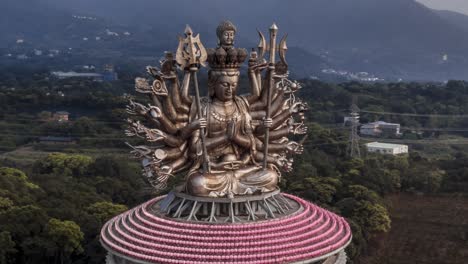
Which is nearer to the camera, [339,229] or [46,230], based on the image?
[339,229]

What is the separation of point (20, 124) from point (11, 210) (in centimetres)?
3897

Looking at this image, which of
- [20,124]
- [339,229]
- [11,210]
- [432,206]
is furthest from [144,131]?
[20,124]

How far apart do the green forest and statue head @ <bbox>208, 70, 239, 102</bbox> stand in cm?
200

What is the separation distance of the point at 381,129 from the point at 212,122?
193ft

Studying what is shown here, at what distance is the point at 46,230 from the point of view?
25109 millimetres

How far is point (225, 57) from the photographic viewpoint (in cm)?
1261

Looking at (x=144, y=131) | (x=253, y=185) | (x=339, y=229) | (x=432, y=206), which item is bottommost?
(x=432, y=206)

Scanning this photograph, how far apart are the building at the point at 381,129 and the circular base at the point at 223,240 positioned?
57781 millimetres

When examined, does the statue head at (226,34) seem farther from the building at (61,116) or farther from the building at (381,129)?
the building at (381,129)

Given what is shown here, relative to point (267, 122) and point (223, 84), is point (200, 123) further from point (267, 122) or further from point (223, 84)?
point (267, 122)

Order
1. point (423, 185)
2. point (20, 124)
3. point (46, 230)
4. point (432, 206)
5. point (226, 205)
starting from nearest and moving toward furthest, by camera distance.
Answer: point (226, 205) → point (46, 230) → point (432, 206) → point (423, 185) → point (20, 124)

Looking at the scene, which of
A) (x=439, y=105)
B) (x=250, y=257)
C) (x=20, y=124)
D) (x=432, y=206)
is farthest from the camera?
(x=439, y=105)

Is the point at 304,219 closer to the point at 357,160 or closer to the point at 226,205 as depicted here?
the point at 226,205

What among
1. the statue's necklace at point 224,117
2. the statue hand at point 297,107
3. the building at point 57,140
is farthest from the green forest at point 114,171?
the statue hand at point 297,107
